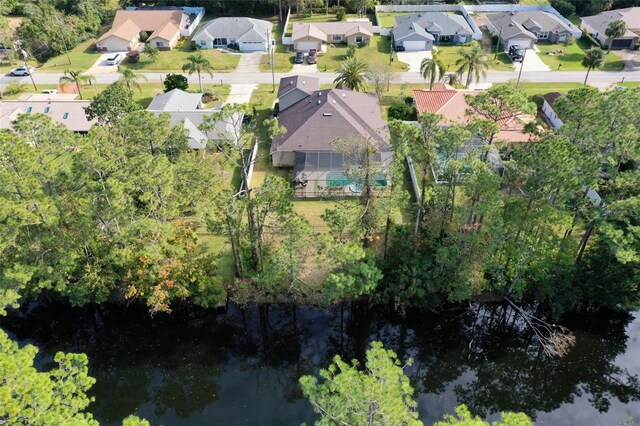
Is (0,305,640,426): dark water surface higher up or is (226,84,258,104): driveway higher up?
(226,84,258,104): driveway

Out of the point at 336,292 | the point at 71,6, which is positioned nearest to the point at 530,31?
the point at 336,292

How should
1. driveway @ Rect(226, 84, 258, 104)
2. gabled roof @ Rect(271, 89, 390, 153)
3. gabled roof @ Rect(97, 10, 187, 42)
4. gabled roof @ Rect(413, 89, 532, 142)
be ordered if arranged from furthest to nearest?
gabled roof @ Rect(97, 10, 187, 42) → driveway @ Rect(226, 84, 258, 104) → gabled roof @ Rect(413, 89, 532, 142) → gabled roof @ Rect(271, 89, 390, 153)

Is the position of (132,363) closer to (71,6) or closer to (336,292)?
(336,292)

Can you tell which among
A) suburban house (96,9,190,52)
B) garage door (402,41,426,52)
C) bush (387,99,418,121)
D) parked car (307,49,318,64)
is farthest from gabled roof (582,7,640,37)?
suburban house (96,9,190,52)

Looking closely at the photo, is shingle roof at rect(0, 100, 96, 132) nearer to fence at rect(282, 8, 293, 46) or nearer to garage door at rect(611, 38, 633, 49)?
fence at rect(282, 8, 293, 46)

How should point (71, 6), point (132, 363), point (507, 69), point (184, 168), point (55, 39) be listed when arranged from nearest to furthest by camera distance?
point (132, 363) < point (184, 168) < point (507, 69) < point (55, 39) < point (71, 6)

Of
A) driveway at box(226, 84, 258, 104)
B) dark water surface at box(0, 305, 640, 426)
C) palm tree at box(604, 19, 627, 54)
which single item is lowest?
dark water surface at box(0, 305, 640, 426)

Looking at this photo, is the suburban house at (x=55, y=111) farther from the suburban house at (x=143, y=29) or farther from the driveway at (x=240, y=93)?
the suburban house at (x=143, y=29)
